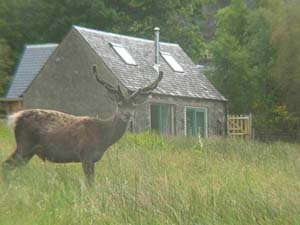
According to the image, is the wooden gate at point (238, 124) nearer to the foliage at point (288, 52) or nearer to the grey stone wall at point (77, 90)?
the foliage at point (288, 52)

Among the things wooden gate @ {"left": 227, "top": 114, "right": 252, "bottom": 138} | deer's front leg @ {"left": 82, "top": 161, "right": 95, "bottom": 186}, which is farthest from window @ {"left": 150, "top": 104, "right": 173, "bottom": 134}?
deer's front leg @ {"left": 82, "top": 161, "right": 95, "bottom": 186}

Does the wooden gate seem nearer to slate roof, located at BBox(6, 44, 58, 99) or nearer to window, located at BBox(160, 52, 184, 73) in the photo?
window, located at BBox(160, 52, 184, 73)

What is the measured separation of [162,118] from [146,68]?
232cm

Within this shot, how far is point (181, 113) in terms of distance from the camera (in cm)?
4025

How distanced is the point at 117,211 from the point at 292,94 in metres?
36.0

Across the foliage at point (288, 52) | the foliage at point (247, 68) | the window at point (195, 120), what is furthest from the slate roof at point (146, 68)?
the foliage at point (288, 52)

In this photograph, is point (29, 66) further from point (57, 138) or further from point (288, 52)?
point (57, 138)

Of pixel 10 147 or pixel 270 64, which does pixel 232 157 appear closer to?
pixel 10 147

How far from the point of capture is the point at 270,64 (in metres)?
47.0

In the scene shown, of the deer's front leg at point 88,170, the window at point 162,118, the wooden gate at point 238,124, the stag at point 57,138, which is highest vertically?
the stag at point 57,138

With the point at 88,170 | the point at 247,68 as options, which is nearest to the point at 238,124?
the point at 247,68

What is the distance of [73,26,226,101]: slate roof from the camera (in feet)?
124

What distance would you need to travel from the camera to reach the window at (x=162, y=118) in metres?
39.2

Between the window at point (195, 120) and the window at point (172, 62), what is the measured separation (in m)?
2.06
